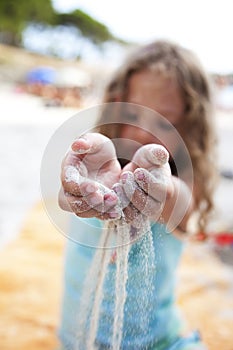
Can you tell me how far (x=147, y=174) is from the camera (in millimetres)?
431

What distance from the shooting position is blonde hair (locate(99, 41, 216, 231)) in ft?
3.18

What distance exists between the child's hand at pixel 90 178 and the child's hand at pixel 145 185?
0.01 meters

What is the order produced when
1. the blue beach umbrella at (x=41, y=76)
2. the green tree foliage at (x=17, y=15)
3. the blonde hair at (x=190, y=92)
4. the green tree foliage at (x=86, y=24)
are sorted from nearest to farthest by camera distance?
the blonde hair at (x=190, y=92), the blue beach umbrella at (x=41, y=76), the green tree foliage at (x=17, y=15), the green tree foliage at (x=86, y=24)

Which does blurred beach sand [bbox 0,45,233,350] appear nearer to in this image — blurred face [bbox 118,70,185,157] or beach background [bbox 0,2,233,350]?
beach background [bbox 0,2,233,350]

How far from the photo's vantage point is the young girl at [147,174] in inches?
17.3

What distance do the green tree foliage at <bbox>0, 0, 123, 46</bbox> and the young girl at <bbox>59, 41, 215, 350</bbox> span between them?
61.4 ft

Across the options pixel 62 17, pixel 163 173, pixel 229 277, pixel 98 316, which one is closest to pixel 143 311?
pixel 98 316

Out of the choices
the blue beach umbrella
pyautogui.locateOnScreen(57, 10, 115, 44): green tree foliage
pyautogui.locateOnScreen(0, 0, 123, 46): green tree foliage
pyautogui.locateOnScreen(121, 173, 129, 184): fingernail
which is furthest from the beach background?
pyautogui.locateOnScreen(57, 10, 115, 44): green tree foliage

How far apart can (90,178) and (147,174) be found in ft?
0.19

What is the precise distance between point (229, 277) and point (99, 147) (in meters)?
0.94

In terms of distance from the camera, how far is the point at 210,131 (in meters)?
1.06

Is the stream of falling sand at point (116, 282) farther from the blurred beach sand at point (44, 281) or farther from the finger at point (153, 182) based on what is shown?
the blurred beach sand at point (44, 281)

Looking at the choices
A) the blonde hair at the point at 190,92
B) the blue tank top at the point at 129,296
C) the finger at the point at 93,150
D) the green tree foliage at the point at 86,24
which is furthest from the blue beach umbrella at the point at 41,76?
the green tree foliage at the point at 86,24

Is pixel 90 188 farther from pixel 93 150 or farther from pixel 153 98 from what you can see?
pixel 153 98
